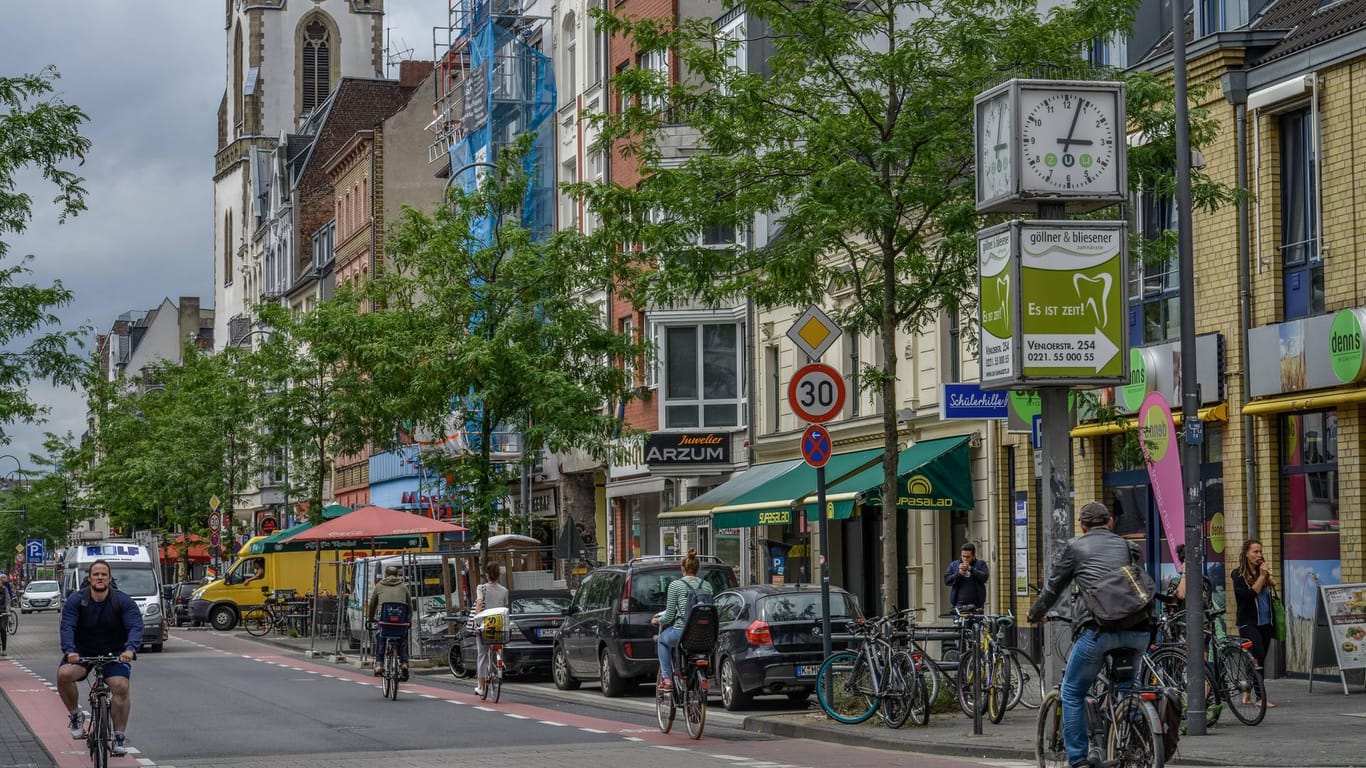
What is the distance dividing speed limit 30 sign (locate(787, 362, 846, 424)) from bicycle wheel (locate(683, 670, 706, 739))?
8.97 feet

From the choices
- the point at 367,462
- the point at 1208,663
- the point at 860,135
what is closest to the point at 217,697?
the point at 860,135

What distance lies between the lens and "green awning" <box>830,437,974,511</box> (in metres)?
30.7

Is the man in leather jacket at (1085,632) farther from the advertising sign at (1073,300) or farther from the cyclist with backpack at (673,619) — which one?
the cyclist with backpack at (673,619)

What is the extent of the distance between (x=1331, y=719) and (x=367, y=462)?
6668cm

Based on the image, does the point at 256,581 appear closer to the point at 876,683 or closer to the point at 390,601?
the point at 390,601

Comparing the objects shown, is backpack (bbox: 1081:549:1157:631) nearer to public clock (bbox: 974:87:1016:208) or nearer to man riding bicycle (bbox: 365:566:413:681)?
public clock (bbox: 974:87:1016:208)

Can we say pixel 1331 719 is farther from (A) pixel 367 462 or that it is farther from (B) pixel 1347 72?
(A) pixel 367 462

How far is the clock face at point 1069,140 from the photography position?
16719 millimetres

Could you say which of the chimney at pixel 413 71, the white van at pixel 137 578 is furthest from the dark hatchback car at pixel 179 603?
the chimney at pixel 413 71

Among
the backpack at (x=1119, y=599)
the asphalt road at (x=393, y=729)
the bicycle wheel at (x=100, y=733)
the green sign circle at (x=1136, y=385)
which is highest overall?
the green sign circle at (x=1136, y=385)

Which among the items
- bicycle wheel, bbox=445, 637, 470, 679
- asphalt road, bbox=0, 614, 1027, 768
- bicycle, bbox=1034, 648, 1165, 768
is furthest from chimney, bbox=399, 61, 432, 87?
bicycle, bbox=1034, 648, 1165, 768

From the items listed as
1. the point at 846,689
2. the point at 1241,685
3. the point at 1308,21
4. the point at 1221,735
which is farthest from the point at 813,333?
the point at 1308,21

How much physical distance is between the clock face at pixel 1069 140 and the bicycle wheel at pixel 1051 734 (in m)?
5.04

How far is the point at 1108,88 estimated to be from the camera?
55.0ft
